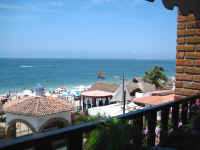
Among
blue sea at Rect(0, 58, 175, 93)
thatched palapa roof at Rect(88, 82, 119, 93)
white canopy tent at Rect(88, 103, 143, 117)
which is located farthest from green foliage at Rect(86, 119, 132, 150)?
blue sea at Rect(0, 58, 175, 93)

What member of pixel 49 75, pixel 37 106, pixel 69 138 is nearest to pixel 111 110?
pixel 37 106

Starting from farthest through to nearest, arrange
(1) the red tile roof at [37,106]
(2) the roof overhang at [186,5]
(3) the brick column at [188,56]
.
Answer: (1) the red tile roof at [37,106]
(3) the brick column at [188,56]
(2) the roof overhang at [186,5]

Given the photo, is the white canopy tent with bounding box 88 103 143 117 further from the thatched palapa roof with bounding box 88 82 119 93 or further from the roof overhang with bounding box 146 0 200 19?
the roof overhang with bounding box 146 0 200 19

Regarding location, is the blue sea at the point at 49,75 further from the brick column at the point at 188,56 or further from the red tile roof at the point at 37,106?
the brick column at the point at 188,56

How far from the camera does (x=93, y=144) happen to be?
90cm

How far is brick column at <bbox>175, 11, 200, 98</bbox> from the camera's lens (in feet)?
6.93

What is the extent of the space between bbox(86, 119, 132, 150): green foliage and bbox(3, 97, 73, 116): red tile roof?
8.64 meters

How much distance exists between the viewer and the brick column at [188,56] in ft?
6.93

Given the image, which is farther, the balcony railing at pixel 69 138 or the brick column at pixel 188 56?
the brick column at pixel 188 56

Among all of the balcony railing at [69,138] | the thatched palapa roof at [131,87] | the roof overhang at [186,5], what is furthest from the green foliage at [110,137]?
the thatched palapa roof at [131,87]

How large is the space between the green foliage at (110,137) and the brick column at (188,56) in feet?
4.85

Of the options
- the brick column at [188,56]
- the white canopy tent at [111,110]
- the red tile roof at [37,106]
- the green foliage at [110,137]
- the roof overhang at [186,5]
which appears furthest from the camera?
the white canopy tent at [111,110]

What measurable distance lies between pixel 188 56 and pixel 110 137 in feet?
5.45

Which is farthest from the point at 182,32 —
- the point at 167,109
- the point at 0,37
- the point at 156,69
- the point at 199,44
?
the point at 0,37
